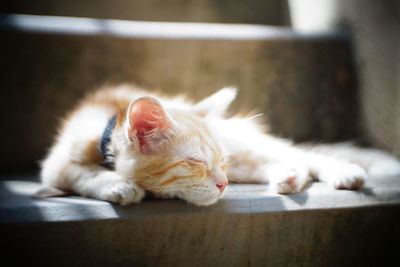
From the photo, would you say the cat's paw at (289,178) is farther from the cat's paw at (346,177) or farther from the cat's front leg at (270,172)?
the cat's paw at (346,177)

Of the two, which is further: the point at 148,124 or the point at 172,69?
the point at 172,69

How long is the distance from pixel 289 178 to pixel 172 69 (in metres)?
1.34

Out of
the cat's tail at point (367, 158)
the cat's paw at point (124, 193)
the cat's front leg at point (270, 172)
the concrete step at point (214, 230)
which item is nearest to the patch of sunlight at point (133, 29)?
the cat's tail at point (367, 158)

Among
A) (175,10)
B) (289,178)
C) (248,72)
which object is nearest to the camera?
(289,178)

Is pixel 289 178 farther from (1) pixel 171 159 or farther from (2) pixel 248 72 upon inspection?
(2) pixel 248 72

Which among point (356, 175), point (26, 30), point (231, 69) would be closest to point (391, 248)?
point (356, 175)

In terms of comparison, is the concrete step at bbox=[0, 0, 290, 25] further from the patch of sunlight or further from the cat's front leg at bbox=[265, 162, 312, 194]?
the cat's front leg at bbox=[265, 162, 312, 194]

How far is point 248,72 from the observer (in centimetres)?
249

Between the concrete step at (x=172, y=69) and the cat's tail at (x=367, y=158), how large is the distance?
0.58 m

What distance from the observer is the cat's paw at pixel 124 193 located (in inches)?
47.8

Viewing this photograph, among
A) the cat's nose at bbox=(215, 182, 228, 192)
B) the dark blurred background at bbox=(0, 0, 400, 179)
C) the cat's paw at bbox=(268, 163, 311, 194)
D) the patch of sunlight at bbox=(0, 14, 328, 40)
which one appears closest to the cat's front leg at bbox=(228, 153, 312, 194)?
the cat's paw at bbox=(268, 163, 311, 194)

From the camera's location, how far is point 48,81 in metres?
2.22

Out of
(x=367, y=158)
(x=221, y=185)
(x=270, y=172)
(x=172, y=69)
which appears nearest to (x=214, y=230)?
(x=221, y=185)

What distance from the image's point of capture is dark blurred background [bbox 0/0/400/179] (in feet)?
7.07
